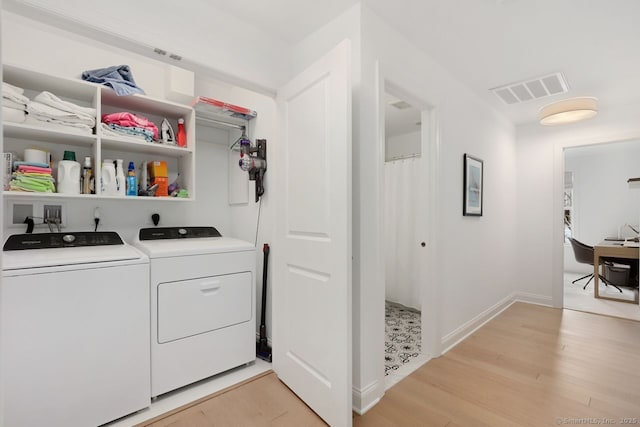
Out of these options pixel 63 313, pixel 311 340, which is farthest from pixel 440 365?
pixel 63 313

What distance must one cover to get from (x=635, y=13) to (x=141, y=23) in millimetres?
2917

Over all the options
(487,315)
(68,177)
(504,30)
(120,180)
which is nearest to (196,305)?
(120,180)

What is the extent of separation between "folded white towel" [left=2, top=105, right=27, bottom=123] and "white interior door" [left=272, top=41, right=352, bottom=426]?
1496 millimetres

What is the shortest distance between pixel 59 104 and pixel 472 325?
3736 millimetres

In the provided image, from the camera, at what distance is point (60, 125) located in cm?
189

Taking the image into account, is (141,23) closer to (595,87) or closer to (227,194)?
(227,194)

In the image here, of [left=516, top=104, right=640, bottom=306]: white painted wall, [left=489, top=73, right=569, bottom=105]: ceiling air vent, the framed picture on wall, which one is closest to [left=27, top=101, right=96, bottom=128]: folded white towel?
the framed picture on wall

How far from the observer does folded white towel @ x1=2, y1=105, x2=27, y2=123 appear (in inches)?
67.4

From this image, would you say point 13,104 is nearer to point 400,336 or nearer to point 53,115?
point 53,115

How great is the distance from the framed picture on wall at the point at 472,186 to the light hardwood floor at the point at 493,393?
122 centimetres

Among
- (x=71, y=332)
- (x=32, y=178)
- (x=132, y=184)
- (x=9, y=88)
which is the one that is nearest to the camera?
(x=71, y=332)

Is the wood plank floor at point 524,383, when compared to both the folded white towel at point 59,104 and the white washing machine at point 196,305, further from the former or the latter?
the folded white towel at point 59,104

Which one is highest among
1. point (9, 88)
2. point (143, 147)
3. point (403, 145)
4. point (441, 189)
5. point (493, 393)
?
point (403, 145)

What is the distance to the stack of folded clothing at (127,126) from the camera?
2094 mm
